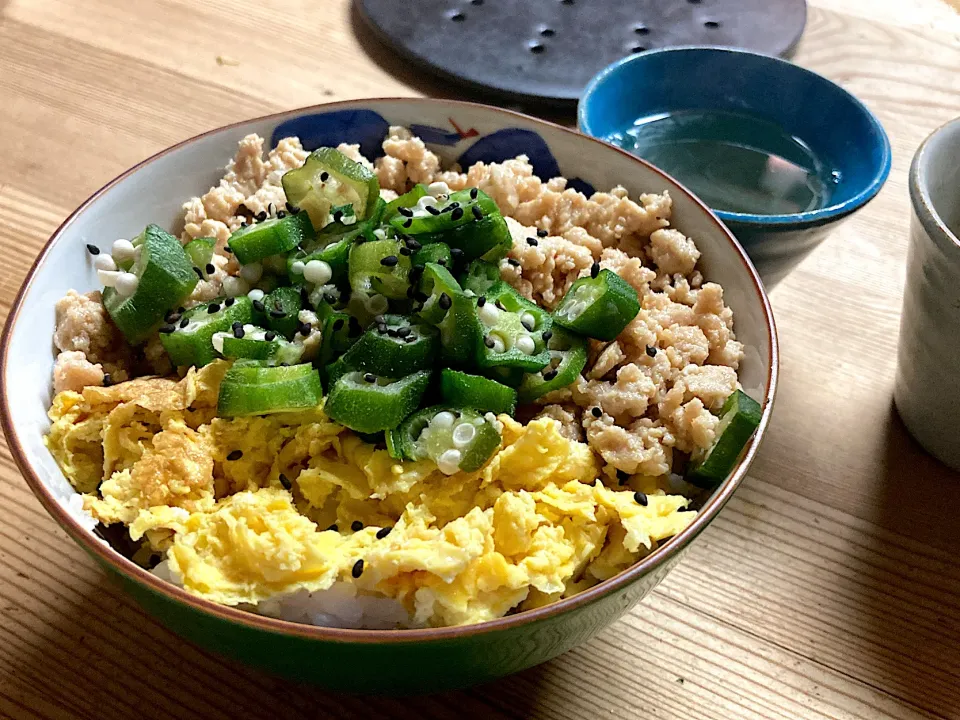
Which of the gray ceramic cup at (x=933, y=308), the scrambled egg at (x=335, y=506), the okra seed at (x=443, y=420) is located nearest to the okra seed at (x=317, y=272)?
the scrambled egg at (x=335, y=506)

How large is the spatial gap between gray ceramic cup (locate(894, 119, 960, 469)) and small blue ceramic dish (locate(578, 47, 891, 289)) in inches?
7.0

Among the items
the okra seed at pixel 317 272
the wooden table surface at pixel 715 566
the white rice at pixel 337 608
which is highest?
the okra seed at pixel 317 272

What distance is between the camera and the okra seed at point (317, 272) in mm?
1146

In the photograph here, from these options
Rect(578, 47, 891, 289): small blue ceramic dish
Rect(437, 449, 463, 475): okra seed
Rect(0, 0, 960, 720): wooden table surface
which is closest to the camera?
Rect(437, 449, 463, 475): okra seed

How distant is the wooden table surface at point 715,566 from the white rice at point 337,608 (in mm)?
201

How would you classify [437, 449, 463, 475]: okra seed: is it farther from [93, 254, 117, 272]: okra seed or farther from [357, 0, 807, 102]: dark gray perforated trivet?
[357, 0, 807, 102]: dark gray perforated trivet

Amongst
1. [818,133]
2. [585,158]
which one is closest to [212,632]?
[585,158]

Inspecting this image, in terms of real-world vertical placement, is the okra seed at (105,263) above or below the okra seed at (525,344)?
above

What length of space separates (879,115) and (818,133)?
504mm

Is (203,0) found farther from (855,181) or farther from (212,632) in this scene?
(212,632)

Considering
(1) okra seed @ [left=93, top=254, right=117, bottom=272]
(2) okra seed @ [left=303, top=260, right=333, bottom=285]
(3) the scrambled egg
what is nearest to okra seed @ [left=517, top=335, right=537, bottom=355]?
(3) the scrambled egg

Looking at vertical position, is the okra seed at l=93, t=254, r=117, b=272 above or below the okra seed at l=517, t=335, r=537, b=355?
above

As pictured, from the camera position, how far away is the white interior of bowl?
1025 millimetres

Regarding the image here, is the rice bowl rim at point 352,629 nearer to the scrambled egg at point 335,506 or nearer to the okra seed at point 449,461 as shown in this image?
the scrambled egg at point 335,506
